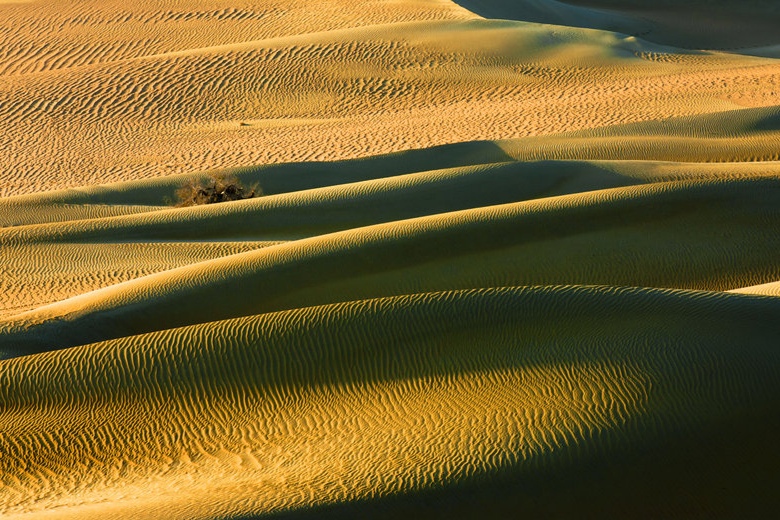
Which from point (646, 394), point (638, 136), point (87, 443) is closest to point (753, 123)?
point (638, 136)

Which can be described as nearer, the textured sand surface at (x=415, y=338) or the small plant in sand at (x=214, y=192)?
the textured sand surface at (x=415, y=338)

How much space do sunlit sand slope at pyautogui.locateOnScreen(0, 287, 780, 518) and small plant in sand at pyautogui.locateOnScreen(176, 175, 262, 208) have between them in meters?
6.71

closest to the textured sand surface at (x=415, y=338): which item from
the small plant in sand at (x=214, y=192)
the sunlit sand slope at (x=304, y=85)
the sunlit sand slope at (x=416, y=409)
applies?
the sunlit sand slope at (x=416, y=409)

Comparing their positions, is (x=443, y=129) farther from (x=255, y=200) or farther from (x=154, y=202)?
(x=255, y=200)

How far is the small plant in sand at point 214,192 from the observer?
12.4 meters

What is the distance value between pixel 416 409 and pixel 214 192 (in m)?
8.09

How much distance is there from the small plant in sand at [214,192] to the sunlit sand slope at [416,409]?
→ 671 cm

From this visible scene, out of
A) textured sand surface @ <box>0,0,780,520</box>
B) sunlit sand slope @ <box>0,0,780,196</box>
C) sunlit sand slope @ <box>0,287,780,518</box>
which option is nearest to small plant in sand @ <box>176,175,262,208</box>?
textured sand surface @ <box>0,0,780,520</box>

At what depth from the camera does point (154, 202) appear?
12.9m

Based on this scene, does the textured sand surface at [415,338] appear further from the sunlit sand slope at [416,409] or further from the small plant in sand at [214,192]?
the small plant in sand at [214,192]

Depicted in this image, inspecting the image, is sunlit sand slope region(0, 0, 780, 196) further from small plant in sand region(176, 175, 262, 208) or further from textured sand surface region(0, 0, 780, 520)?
textured sand surface region(0, 0, 780, 520)

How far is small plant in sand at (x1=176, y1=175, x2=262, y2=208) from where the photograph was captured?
12.4m

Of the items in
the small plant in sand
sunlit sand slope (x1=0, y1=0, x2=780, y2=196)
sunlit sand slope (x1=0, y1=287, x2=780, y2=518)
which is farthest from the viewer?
sunlit sand slope (x1=0, y1=0, x2=780, y2=196)

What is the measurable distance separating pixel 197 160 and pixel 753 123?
348 inches
